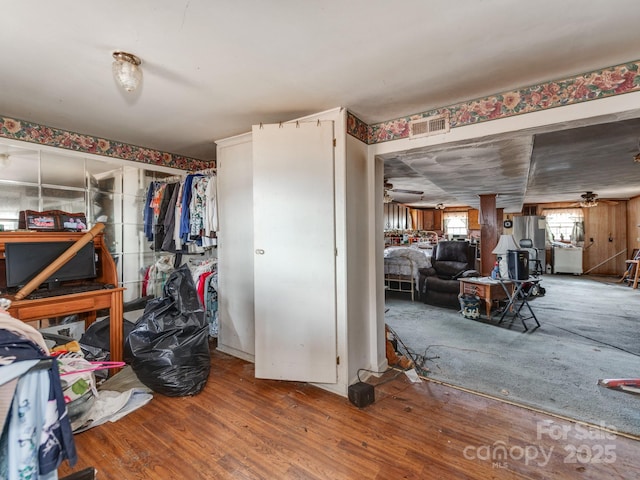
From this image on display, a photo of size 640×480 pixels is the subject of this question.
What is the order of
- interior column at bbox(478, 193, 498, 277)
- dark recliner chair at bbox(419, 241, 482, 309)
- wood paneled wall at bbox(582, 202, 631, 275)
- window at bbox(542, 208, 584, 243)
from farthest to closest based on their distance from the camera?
window at bbox(542, 208, 584, 243)
wood paneled wall at bbox(582, 202, 631, 275)
interior column at bbox(478, 193, 498, 277)
dark recliner chair at bbox(419, 241, 482, 309)

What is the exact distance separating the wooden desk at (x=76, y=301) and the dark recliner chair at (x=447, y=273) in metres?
4.43

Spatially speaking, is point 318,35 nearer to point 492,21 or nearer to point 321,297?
point 492,21

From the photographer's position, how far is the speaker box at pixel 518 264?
12.6 ft

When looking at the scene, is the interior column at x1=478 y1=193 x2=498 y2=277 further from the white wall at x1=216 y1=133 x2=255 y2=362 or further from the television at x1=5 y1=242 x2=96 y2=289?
the television at x1=5 y1=242 x2=96 y2=289

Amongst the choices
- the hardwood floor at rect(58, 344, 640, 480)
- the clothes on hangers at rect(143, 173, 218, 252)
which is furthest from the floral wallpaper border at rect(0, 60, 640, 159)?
the hardwood floor at rect(58, 344, 640, 480)

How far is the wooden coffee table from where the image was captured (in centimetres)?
423

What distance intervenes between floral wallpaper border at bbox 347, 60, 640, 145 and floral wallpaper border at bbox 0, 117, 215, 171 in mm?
2380

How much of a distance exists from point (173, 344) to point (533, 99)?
3.00 metres

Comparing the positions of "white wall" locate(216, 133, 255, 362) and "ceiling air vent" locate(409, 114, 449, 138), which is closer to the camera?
"ceiling air vent" locate(409, 114, 449, 138)

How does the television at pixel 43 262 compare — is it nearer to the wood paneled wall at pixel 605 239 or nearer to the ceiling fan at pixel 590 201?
the ceiling fan at pixel 590 201

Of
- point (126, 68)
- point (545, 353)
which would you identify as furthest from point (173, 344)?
point (545, 353)

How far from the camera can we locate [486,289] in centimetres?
426

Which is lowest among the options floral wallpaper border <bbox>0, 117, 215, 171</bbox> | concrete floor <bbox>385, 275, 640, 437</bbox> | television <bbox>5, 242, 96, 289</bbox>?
concrete floor <bbox>385, 275, 640, 437</bbox>

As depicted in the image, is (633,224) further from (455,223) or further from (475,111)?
(475,111)
